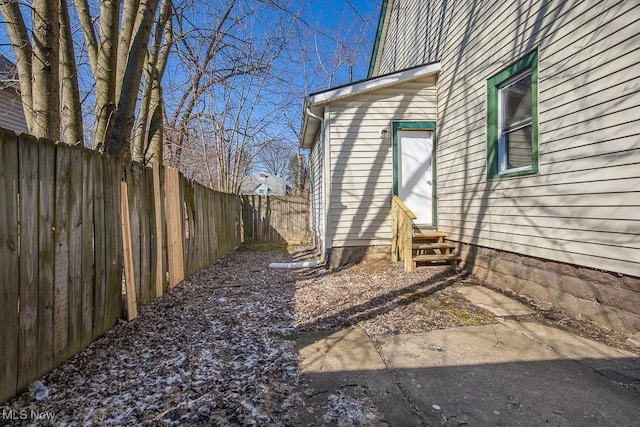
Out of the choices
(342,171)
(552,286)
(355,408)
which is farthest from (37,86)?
(552,286)

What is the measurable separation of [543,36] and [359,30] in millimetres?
11884

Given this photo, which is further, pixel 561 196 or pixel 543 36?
pixel 543 36

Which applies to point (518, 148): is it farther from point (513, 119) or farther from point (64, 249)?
point (64, 249)

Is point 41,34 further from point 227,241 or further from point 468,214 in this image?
point 227,241

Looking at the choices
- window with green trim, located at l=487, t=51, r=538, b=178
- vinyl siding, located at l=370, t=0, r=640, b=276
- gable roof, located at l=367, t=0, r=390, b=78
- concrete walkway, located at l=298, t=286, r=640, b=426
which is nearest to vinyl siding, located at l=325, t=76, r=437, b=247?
vinyl siding, located at l=370, t=0, r=640, b=276

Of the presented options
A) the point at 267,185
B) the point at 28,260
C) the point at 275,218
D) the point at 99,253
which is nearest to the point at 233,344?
the point at 99,253

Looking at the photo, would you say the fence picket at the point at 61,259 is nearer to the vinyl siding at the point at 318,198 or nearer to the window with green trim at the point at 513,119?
the window with green trim at the point at 513,119

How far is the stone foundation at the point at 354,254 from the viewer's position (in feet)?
20.9

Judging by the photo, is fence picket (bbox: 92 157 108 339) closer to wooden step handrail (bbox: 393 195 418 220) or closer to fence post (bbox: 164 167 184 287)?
fence post (bbox: 164 167 184 287)

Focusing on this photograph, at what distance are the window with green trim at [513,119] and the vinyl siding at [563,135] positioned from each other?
0.11 meters

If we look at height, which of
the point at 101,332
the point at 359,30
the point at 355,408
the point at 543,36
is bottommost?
the point at 355,408

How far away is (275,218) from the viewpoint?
12477mm

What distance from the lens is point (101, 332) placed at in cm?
293

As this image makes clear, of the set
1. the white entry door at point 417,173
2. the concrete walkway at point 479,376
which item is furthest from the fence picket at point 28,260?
the white entry door at point 417,173
